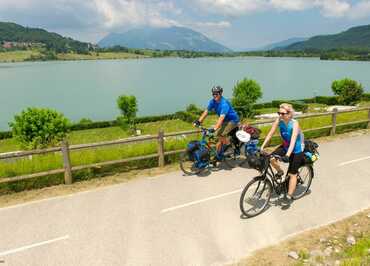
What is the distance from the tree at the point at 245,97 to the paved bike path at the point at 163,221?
29288 mm

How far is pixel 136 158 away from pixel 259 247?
16.1 ft

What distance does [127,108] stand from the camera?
109 feet

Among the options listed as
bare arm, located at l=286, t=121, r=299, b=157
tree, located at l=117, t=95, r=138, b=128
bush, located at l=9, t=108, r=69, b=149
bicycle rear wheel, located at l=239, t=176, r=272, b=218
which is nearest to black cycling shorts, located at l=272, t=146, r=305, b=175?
bare arm, located at l=286, t=121, r=299, b=157

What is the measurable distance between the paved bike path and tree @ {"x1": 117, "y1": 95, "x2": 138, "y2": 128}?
82.7 feet

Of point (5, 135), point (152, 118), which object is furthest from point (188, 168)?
point (5, 135)

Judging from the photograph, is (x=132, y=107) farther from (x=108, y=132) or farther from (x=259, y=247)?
(x=259, y=247)

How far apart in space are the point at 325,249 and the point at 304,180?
249 cm

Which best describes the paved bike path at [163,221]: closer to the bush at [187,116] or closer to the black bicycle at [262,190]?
the black bicycle at [262,190]

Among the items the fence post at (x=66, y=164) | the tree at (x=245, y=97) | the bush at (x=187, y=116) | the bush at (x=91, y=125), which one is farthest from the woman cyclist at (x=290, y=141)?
the bush at (x=91, y=125)

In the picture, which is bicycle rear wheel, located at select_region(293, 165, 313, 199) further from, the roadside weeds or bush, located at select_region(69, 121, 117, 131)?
bush, located at select_region(69, 121, 117, 131)

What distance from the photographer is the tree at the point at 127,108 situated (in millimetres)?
33062

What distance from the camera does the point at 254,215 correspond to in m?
6.51

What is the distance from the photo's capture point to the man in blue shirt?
827 cm

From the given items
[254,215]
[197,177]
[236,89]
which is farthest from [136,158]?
[236,89]
